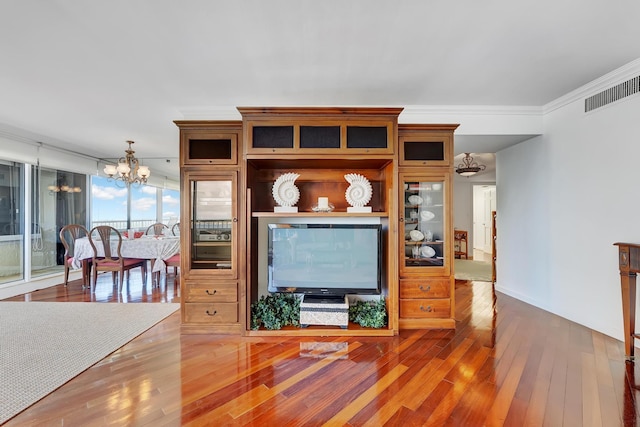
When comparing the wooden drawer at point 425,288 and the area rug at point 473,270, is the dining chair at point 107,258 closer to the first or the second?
the wooden drawer at point 425,288

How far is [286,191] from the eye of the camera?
9.07ft

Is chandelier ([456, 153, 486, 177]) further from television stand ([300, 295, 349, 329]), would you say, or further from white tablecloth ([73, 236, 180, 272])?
white tablecloth ([73, 236, 180, 272])

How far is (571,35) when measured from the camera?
1.91 meters

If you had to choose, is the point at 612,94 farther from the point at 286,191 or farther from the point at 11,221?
the point at 11,221

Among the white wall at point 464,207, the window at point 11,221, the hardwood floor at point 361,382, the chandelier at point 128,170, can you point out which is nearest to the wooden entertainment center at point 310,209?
the hardwood floor at point 361,382

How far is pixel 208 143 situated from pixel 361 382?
8.38 ft

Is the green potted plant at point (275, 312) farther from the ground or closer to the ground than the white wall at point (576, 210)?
closer to the ground

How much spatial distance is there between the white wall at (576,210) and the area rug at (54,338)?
4707mm

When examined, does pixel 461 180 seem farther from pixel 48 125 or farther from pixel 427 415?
pixel 48 125

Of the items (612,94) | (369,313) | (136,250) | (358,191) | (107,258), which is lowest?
(369,313)

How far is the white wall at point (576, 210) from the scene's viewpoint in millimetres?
2496

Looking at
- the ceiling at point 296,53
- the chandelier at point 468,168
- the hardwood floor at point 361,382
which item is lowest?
the hardwood floor at point 361,382

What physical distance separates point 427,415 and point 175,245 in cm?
434

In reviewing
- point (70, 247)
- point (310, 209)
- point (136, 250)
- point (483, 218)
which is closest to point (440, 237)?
point (310, 209)
